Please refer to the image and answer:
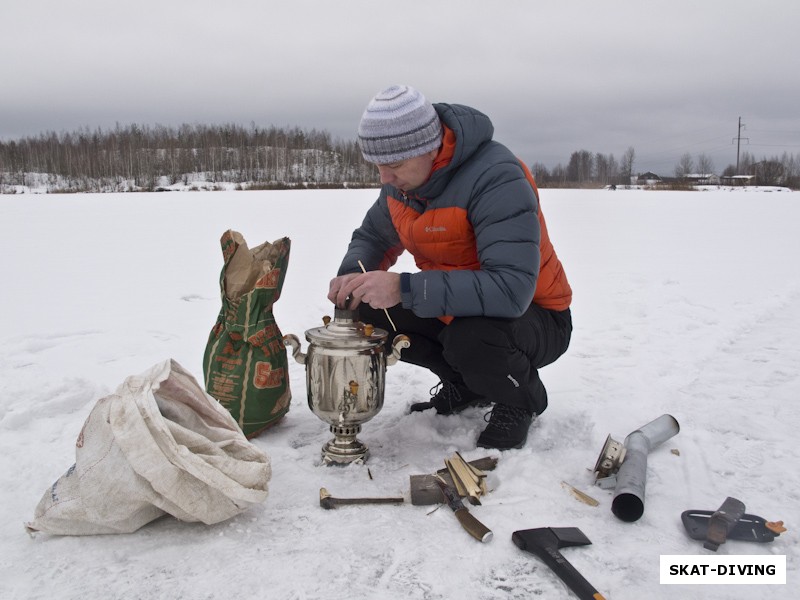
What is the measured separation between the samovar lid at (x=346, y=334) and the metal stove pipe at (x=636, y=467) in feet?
3.13

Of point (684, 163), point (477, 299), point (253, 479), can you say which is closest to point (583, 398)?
point (477, 299)

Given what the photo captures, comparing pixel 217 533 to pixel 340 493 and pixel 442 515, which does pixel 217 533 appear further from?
pixel 442 515

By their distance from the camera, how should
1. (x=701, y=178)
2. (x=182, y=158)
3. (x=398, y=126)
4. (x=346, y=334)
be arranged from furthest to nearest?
(x=701, y=178) < (x=182, y=158) < (x=346, y=334) < (x=398, y=126)

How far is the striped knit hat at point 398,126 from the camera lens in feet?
7.32

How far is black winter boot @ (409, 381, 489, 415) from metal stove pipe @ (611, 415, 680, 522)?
0.71m

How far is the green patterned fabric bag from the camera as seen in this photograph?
8.47 feet

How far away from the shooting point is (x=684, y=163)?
2869 inches

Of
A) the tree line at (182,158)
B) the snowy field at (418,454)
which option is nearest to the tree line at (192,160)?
the tree line at (182,158)

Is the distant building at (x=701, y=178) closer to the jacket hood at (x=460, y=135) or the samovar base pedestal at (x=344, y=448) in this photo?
the jacket hood at (x=460, y=135)

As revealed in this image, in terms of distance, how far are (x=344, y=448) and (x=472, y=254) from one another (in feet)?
2.90

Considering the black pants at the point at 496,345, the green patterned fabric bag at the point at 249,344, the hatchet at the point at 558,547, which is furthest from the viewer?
the green patterned fabric bag at the point at 249,344

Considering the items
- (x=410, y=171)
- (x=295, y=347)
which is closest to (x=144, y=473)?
(x=295, y=347)

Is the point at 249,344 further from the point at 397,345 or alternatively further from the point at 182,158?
the point at 182,158

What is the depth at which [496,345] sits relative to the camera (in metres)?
2.31
